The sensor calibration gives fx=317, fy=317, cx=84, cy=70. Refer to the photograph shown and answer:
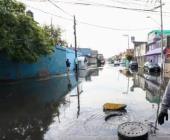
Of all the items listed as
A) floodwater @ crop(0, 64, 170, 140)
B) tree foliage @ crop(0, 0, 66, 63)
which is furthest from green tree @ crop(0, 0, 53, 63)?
floodwater @ crop(0, 64, 170, 140)

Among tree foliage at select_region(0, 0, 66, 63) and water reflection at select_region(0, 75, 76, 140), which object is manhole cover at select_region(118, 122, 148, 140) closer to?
water reflection at select_region(0, 75, 76, 140)

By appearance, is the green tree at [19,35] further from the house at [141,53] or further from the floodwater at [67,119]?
the house at [141,53]

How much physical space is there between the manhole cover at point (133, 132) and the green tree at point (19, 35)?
16.4 metres

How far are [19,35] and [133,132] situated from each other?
18655 mm

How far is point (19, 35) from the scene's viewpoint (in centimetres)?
2434

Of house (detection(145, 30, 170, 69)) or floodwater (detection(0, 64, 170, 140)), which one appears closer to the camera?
floodwater (detection(0, 64, 170, 140))

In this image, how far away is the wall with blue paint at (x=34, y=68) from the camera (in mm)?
25734

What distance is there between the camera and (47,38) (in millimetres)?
29078

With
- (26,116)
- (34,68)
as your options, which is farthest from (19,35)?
(26,116)

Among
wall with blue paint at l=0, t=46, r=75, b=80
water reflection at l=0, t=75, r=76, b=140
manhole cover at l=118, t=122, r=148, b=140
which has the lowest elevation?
water reflection at l=0, t=75, r=76, b=140

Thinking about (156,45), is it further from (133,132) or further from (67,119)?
(133,132)

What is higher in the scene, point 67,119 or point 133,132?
point 133,132

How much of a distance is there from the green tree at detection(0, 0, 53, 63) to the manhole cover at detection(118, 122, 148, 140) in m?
16.4

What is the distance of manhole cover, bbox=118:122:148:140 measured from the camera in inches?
273
